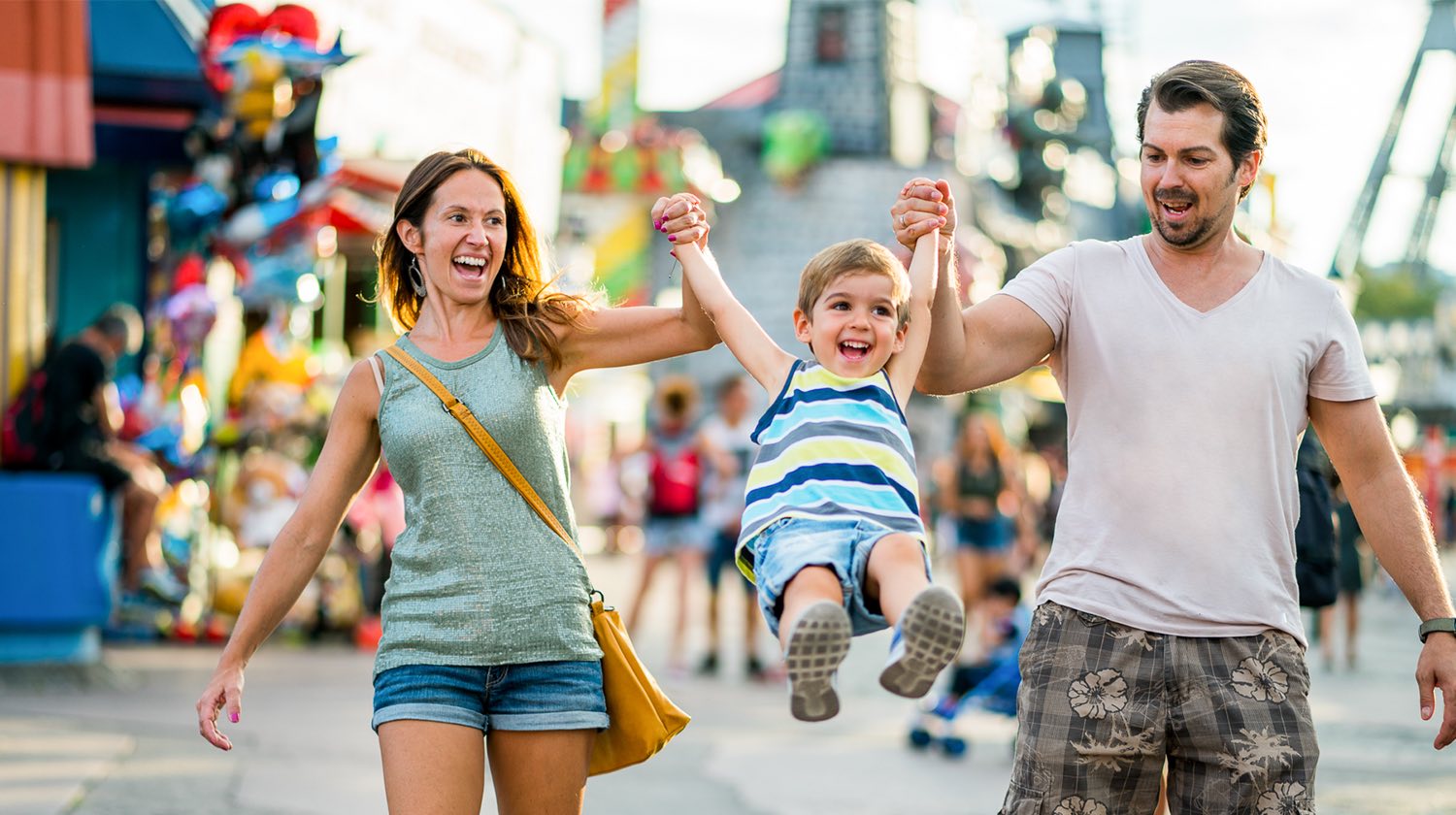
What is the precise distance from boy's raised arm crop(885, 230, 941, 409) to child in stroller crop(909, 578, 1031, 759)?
4.80 metres

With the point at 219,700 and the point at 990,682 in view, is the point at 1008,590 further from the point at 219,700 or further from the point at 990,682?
the point at 219,700

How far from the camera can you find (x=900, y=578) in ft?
11.2

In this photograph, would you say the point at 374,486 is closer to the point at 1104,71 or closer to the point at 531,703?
the point at 531,703

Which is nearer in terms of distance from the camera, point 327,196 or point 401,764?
point 401,764

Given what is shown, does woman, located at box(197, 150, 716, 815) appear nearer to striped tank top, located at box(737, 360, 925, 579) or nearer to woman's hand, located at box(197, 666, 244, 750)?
woman's hand, located at box(197, 666, 244, 750)

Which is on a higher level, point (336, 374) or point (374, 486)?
point (336, 374)

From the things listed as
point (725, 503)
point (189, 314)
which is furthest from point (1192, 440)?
point (189, 314)

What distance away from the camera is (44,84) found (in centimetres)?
941

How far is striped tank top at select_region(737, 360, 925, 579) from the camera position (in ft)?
11.9

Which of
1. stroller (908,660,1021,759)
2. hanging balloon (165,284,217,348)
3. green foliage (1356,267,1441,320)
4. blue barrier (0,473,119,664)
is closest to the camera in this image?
stroller (908,660,1021,759)

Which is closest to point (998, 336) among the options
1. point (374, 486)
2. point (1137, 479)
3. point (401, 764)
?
point (1137, 479)

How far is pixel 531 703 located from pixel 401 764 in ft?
1.00

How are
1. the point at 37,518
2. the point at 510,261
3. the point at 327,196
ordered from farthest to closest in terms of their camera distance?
the point at 327,196 → the point at 37,518 → the point at 510,261

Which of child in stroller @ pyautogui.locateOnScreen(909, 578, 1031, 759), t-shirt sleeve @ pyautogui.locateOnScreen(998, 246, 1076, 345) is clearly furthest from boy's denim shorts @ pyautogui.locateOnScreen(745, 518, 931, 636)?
child in stroller @ pyautogui.locateOnScreen(909, 578, 1031, 759)
